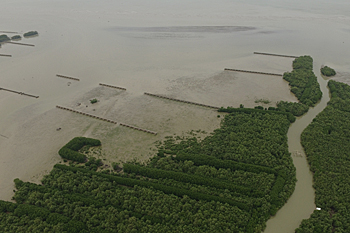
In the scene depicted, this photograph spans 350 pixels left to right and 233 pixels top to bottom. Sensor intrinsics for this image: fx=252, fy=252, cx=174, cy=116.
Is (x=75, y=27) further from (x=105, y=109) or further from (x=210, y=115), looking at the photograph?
(x=210, y=115)

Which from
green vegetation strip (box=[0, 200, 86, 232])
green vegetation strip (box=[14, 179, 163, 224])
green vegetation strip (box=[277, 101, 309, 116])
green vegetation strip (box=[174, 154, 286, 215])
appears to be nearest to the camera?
green vegetation strip (box=[0, 200, 86, 232])

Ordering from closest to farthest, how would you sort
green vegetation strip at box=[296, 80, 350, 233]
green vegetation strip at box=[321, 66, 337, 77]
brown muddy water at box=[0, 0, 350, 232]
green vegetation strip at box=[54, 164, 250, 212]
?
green vegetation strip at box=[296, 80, 350, 233] → green vegetation strip at box=[54, 164, 250, 212] → brown muddy water at box=[0, 0, 350, 232] → green vegetation strip at box=[321, 66, 337, 77]

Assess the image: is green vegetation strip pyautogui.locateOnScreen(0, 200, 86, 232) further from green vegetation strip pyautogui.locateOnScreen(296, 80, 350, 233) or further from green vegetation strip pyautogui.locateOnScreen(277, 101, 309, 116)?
green vegetation strip pyautogui.locateOnScreen(277, 101, 309, 116)

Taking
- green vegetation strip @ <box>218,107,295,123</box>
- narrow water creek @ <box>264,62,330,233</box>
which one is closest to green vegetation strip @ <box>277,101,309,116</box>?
green vegetation strip @ <box>218,107,295,123</box>

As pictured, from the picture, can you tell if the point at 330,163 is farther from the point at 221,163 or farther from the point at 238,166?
the point at 221,163

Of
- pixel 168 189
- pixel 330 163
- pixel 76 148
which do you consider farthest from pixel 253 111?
pixel 76 148

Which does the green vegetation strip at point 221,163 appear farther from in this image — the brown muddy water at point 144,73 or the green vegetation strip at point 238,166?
the brown muddy water at point 144,73
